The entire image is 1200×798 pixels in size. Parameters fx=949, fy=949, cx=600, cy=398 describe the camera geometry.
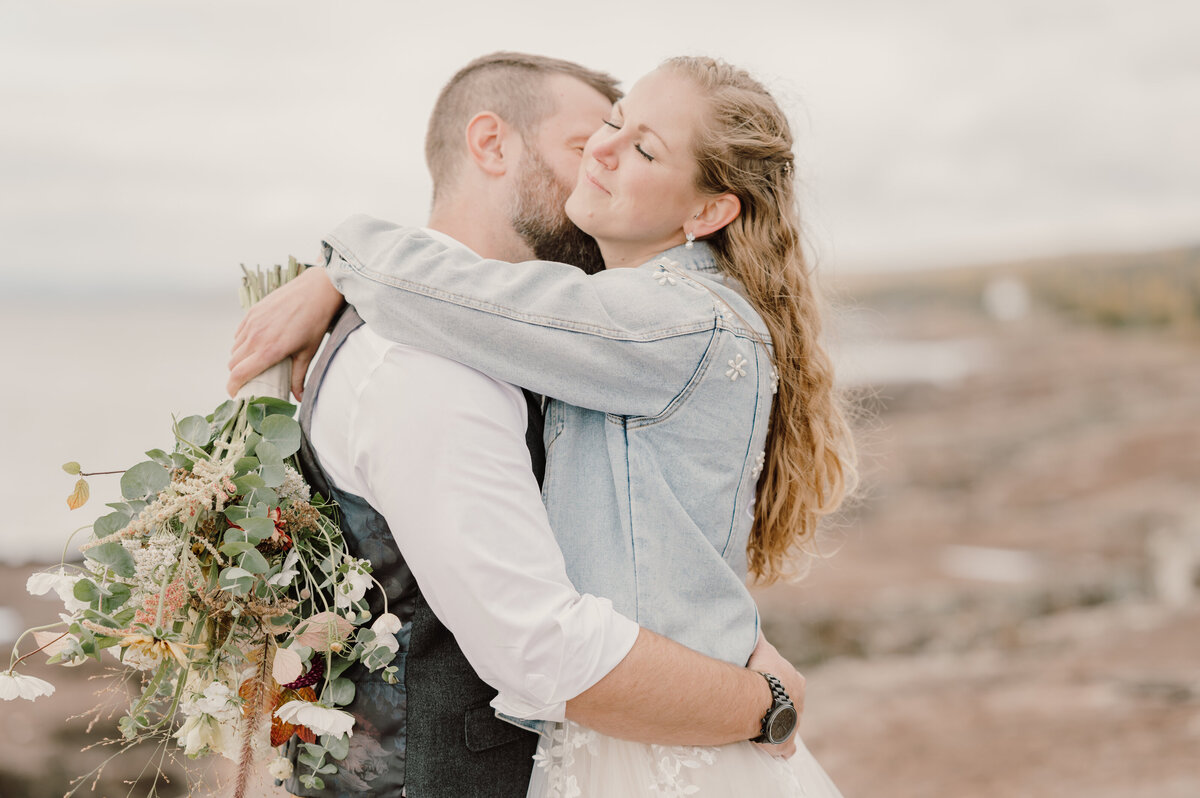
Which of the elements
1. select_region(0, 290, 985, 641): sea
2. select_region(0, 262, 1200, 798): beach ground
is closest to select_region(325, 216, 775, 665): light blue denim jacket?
select_region(0, 262, 1200, 798): beach ground

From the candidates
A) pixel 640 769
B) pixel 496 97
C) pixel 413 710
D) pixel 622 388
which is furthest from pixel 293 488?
pixel 496 97

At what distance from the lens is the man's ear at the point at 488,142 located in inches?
84.1

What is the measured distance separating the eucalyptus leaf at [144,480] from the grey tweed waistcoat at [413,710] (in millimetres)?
230

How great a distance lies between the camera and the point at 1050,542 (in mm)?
10523

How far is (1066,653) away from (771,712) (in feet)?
Result: 21.3

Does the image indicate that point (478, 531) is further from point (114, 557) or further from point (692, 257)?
point (692, 257)

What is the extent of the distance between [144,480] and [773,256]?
3.89 ft

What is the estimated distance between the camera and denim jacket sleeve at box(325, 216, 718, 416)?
1.46 meters

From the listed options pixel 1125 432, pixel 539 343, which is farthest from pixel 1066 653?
pixel 1125 432

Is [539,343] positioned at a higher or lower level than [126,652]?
higher

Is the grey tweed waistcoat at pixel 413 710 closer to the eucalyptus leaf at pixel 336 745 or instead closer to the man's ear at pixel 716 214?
the eucalyptus leaf at pixel 336 745

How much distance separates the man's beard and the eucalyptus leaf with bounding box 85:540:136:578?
105 centimetres

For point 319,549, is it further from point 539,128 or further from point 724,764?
point 539,128

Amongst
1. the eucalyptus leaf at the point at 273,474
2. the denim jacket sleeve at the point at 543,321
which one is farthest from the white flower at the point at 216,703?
the denim jacket sleeve at the point at 543,321
